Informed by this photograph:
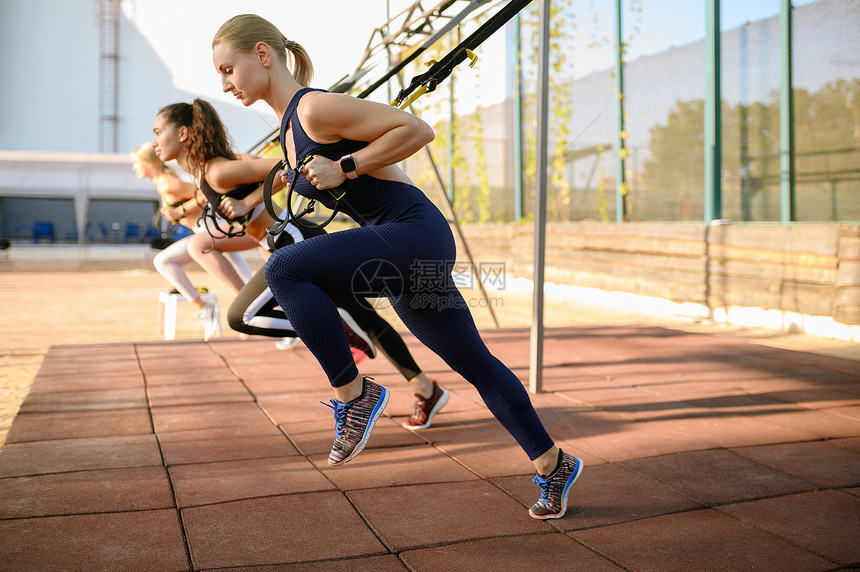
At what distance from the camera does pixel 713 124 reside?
24.5 feet

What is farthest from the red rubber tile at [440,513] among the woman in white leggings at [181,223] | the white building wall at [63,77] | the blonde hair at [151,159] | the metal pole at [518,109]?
the white building wall at [63,77]

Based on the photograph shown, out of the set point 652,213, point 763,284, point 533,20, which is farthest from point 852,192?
point 533,20

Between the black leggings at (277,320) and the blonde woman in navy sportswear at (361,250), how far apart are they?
1.04 metres

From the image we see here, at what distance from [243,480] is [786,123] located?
626cm

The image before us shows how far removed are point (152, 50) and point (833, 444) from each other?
3872 centimetres

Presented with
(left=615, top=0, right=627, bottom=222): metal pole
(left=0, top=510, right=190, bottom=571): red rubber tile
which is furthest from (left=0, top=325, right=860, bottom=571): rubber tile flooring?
(left=615, top=0, right=627, bottom=222): metal pole

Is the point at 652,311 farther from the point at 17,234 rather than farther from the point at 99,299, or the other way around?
the point at 17,234

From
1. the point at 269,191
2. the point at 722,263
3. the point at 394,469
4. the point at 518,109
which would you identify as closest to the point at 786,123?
the point at 722,263

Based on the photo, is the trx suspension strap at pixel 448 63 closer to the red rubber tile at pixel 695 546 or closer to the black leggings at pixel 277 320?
the black leggings at pixel 277 320

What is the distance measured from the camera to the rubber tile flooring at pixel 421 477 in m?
1.79

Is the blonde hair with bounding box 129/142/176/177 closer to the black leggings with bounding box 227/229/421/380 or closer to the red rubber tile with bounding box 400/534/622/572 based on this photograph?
the black leggings with bounding box 227/229/421/380

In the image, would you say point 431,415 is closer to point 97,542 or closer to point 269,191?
point 269,191

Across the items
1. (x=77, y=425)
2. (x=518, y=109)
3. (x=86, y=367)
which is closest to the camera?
(x=77, y=425)

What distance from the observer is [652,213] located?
8523mm
